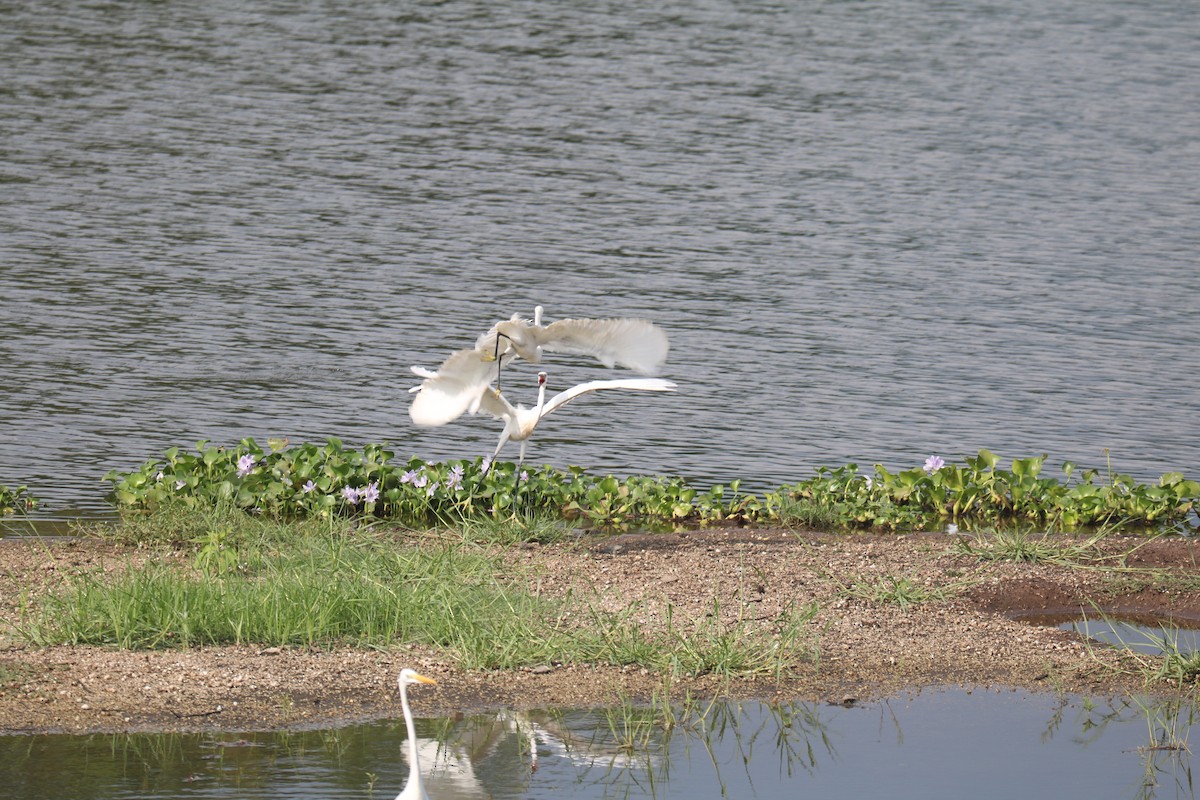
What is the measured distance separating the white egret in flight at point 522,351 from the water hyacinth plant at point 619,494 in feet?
4.08

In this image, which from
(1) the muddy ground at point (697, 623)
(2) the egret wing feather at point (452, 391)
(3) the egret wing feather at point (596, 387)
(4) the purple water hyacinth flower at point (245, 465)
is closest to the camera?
(1) the muddy ground at point (697, 623)

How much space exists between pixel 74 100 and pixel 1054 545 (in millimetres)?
18472

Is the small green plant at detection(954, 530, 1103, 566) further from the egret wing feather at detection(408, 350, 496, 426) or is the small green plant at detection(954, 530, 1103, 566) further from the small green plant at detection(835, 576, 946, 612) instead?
the egret wing feather at detection(408, 350, 496, 426)

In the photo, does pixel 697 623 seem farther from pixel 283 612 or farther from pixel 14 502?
pixel 14 502

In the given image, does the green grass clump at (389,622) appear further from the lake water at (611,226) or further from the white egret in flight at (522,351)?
the lake water at (611,226)

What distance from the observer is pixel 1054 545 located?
1045cm

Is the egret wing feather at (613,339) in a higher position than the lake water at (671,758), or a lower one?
higher

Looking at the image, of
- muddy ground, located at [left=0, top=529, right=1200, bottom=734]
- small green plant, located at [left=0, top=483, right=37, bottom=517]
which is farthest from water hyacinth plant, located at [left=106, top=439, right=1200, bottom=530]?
muddy ground, located at [left=0, top=529, right=1200, bottom=734]

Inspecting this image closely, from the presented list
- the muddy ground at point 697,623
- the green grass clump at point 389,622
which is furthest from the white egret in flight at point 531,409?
the green grass clump at point 389,622

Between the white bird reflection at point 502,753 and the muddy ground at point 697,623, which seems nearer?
the white bird reflection at point 502,753

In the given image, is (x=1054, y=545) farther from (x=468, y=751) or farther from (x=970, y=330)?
(x=970, y=330)

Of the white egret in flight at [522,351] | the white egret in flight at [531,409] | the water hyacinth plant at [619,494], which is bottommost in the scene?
the water hyacinth plant at [619,494]

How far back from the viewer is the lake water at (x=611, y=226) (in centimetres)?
1448

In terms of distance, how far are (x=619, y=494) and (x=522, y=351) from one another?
246cm
